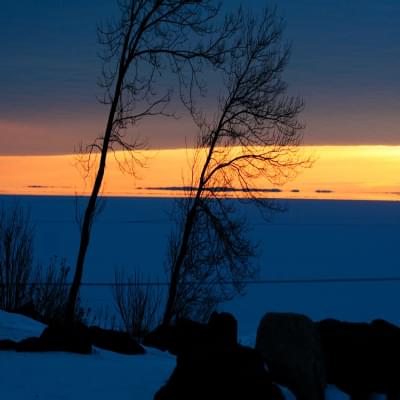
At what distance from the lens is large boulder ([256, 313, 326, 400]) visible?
908 cm

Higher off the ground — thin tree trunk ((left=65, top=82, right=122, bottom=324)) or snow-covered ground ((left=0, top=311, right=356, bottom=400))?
thin tree trunk ((left=65, top=82, right=122, bottom=324))

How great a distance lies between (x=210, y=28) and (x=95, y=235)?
177 meters

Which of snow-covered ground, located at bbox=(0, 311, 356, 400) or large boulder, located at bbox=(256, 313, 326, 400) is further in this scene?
large boulder, located at bbox=(256, 313, 326, 400)

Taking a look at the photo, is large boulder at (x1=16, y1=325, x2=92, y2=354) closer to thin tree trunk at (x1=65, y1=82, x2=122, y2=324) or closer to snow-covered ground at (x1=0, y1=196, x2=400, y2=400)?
snow-covered ground at (x1=0, y1=196, x2=400, y2=400)

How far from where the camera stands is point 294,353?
30.6 ft

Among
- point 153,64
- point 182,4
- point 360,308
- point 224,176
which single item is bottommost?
point 360,308

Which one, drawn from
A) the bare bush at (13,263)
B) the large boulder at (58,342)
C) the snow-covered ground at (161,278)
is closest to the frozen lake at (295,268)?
the snow-covered ground at (161,278)

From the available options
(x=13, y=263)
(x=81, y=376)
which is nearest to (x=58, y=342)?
(x=81, y=376)

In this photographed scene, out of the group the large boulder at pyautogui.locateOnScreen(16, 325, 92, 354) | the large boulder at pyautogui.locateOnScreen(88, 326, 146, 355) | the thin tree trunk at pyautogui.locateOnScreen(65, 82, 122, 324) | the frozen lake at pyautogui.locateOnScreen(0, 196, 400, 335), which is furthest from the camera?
the frozen lake at pyautogui.locateOnScreen(0, 196, 400, 335)

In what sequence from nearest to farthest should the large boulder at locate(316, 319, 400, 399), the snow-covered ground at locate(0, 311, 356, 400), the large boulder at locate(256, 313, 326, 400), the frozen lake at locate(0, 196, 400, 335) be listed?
the snow-covered ground at locate(0, 311, 356, 400)
the large boulder at locate(256, 313, 326, 400)
the large boulder at locate(316, 319, 400, 399)
the frozen lake at locate(0, 196, 400, 335)

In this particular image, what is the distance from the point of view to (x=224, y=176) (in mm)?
21844

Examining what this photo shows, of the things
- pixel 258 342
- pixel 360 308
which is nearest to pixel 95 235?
pixel 360 308

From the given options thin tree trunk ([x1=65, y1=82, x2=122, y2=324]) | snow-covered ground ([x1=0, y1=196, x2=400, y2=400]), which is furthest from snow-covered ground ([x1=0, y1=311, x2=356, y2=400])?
thin tree trunk ([x1=65, y1=82, x2=122, y2=324])

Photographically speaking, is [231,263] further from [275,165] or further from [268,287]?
[268,287]
